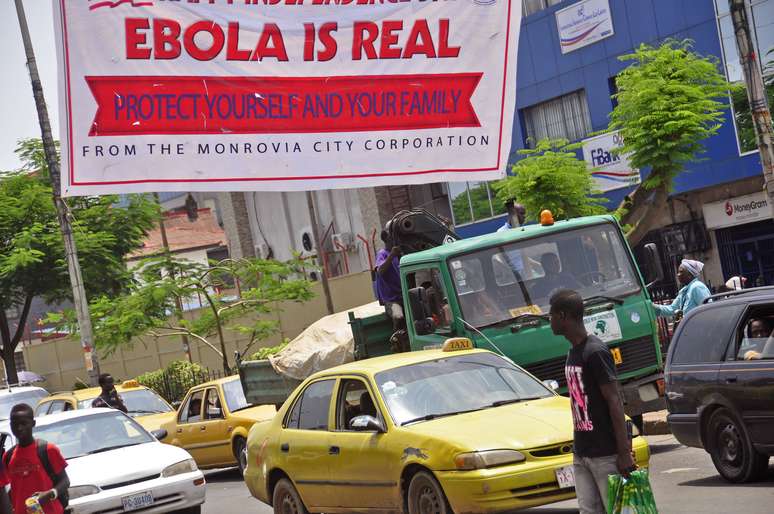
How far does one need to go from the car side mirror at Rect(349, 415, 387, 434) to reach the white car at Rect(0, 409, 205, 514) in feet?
13.9

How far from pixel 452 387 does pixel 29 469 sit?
3315 mm

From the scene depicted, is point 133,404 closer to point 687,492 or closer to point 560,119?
point 687,492

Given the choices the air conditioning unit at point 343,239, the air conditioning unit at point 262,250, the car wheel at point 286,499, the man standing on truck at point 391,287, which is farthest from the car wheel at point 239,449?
the air conditioning unit at point 262,250

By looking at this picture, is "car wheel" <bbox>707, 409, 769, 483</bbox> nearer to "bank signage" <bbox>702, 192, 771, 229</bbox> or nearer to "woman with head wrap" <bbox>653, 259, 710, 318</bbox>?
"woman with head wrap" <bbox>653, 259, 710, 318</bbox>

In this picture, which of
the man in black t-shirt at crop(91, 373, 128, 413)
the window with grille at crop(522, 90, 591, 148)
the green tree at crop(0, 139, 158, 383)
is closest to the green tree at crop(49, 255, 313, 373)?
the green tree at crop(0, 139, 158, 383)

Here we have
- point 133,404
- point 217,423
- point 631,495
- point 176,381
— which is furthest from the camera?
point 176,381

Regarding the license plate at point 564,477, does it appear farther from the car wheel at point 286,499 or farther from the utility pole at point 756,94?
the utility pole at point 756,94

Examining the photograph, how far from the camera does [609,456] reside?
6332mm

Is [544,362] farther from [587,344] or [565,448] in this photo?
[587,344]

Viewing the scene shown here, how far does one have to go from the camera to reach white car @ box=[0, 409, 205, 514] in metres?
12.9

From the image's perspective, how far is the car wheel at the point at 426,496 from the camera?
8.75 m

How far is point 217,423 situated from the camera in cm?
1853

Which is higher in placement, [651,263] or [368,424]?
[651,263]

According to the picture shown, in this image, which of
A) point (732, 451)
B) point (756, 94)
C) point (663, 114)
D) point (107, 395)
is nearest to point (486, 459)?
point (732, 451)
